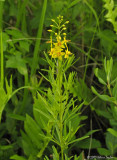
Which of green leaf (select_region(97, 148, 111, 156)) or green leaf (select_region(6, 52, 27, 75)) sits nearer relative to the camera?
green leaf (select_region(97, 148, 111, 156))

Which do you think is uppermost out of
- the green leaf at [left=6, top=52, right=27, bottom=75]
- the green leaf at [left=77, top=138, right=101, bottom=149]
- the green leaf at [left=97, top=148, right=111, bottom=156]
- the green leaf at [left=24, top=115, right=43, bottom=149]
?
the green leaf at [left=6, top=52, right=27, bottom=75]

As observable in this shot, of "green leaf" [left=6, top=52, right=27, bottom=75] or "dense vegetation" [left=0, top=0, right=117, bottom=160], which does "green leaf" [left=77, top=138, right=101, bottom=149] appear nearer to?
"dense vegetation" [left=0, top=0, right=117, bottom=160]

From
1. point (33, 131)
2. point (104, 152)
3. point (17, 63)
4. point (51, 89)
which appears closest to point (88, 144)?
point (104, 152)

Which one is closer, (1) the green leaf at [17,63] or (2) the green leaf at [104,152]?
(2) the green leaf at [104,152]

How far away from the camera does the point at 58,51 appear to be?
895 mm

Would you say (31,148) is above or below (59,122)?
below

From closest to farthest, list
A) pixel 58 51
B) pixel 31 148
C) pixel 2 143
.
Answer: pixel 58 51, pixel 31 148, pixel 2 143

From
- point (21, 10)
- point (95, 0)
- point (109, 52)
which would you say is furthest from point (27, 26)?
point (109, 52)

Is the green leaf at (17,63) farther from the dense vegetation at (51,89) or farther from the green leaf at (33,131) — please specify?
the green leaf at (33,131)

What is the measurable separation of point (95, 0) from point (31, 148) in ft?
3.44

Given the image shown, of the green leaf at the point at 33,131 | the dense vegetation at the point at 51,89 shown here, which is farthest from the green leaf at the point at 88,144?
the green leaf at the point at 33,131

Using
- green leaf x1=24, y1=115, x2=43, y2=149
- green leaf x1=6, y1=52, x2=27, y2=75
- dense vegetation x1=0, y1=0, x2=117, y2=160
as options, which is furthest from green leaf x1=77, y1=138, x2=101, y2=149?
green leaf x1=6, y1=52, x2=27, y2=75

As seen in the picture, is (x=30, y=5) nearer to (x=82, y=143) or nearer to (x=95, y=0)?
(x=95, y=0)

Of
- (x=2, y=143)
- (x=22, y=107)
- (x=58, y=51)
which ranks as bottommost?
(x=2, y=143)
